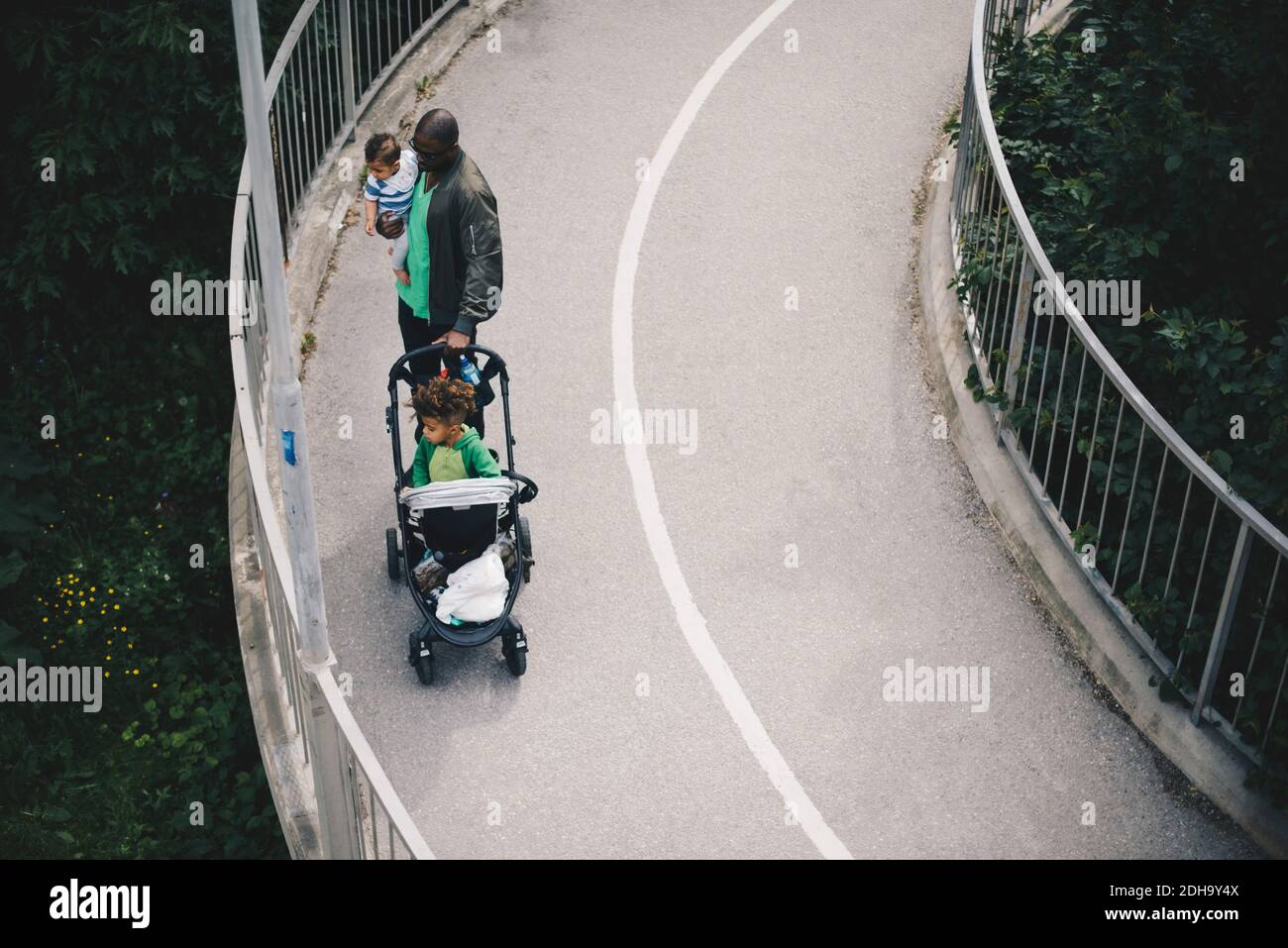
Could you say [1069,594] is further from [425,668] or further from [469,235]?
[469,235]

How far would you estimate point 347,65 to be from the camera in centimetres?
1371

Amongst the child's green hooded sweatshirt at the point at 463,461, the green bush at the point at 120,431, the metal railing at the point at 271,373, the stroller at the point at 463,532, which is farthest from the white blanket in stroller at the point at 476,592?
the green bush at the point at 120,431

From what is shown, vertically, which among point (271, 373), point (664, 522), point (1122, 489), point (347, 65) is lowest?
point (664, 522)

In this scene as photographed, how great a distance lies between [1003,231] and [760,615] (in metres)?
3.40

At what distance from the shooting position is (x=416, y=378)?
1089 cm

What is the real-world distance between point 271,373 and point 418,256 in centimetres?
195

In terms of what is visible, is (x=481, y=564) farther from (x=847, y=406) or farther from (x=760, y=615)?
(x=847, y=406)

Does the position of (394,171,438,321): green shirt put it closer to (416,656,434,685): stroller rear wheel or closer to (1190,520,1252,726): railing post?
(416,656,434,685): stroller rear wheel

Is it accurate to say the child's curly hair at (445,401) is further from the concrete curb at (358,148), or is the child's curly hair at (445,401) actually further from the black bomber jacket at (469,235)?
the concrete curb at (358,148)

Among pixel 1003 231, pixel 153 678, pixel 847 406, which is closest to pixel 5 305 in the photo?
pixel 153 678

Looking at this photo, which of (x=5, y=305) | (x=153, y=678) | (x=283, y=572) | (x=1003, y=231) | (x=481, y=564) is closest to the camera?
(x=283, y=572)

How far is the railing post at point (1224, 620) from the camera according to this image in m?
9.60

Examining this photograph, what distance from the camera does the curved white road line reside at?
9.93 metres

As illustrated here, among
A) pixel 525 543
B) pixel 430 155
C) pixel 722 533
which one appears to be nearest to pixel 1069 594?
pixel 722 533
